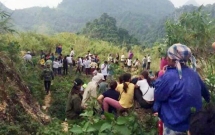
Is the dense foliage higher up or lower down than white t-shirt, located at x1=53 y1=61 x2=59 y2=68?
higher up

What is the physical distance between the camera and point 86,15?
114m

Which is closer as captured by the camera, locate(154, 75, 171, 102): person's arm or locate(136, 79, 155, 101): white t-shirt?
locate(154, 75, 171, 102): person's arm

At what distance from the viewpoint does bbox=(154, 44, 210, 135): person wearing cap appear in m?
2.52

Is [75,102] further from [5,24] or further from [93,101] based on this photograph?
[5,24]

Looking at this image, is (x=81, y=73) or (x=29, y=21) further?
(x=29, y=21)

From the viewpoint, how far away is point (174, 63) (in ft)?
8.71

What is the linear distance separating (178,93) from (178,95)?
0.6 inches

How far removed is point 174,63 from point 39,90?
8209mm

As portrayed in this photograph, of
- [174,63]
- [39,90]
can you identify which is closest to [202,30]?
[174,63]

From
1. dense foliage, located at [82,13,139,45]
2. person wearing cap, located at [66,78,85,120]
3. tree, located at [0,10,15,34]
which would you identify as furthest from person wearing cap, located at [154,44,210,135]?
dense foliage, located at [82,13,139,45]

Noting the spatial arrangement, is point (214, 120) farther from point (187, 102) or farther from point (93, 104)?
point (93, 104)

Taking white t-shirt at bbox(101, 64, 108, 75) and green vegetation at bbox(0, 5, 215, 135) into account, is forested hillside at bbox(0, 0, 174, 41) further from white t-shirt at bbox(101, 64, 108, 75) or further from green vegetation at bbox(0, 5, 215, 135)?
green vegetation at bbox(0, 5, 215, 135)

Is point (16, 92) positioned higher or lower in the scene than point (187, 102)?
lower

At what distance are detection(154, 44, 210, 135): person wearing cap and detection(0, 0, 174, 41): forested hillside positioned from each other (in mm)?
57787
